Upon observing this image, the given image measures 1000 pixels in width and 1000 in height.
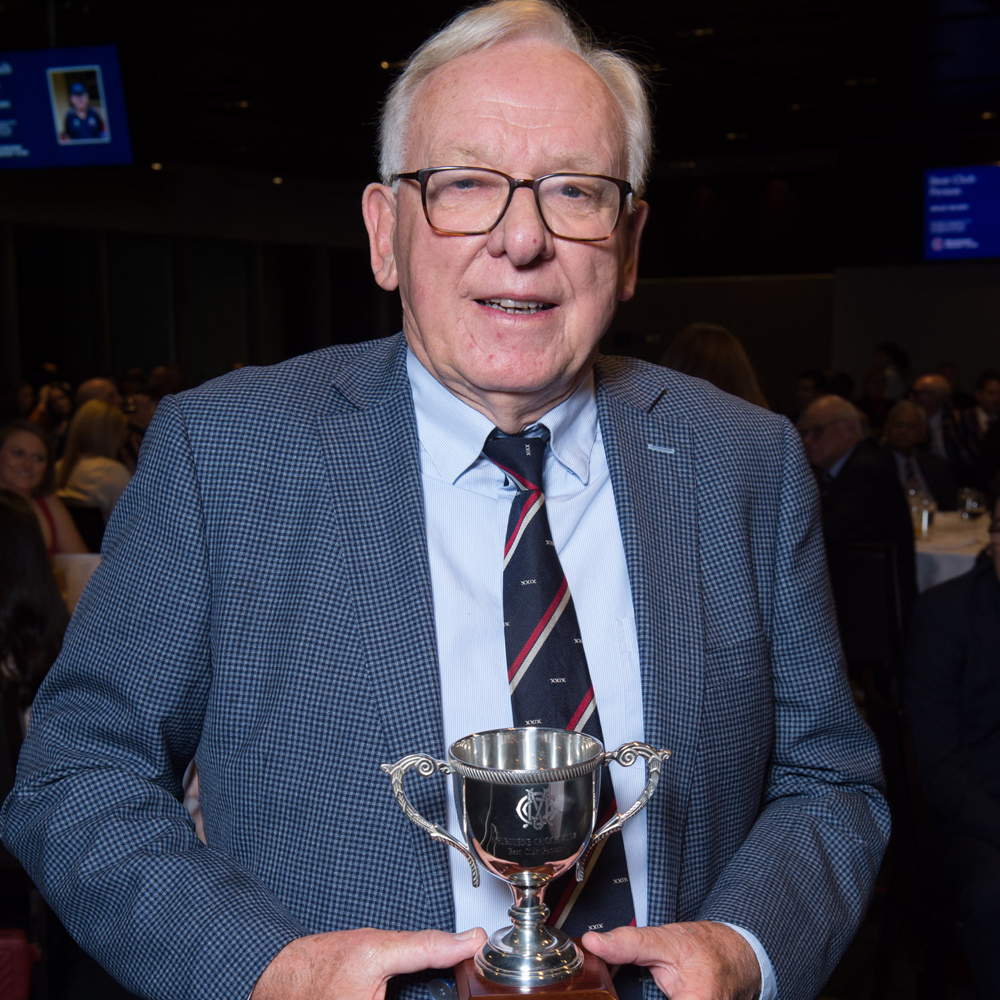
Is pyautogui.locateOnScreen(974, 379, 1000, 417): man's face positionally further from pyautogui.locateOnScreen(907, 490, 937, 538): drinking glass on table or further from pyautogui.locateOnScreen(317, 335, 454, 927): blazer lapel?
pyautogui.locateOnScreen(317, 335, 454, 927): blazer lapel

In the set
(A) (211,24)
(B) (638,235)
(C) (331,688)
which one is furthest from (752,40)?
(C) (331,688)

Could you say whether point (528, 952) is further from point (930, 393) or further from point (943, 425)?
point (943, 425)

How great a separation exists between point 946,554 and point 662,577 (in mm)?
4160

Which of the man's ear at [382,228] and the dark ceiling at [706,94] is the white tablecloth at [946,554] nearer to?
the dark ceiling at [706,94]

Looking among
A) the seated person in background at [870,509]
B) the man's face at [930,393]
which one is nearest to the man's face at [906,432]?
the seated person in background at [870,509]

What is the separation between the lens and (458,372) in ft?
3.90

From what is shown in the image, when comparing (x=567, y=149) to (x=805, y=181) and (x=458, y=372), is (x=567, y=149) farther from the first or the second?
(x=805, y=181)

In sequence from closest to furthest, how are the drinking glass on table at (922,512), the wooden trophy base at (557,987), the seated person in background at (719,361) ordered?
the wooden trophy base at (557,987)
the seated person in background at (719,361)
the drinking glass on table at (922,512)

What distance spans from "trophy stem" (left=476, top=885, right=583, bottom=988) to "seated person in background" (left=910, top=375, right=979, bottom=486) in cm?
799

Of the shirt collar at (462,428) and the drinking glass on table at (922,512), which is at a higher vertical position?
the shirt collar at (462,428)

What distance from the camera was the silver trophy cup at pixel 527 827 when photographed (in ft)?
2.90

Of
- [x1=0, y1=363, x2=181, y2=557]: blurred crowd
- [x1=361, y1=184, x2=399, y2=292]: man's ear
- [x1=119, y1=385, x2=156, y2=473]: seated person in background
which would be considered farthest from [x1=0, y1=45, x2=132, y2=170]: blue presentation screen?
[x1=361, y1=184, x2=399, y2=292]: man's ear

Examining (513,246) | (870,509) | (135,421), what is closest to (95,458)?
(135,421)

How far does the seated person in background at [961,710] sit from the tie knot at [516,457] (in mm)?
1946
